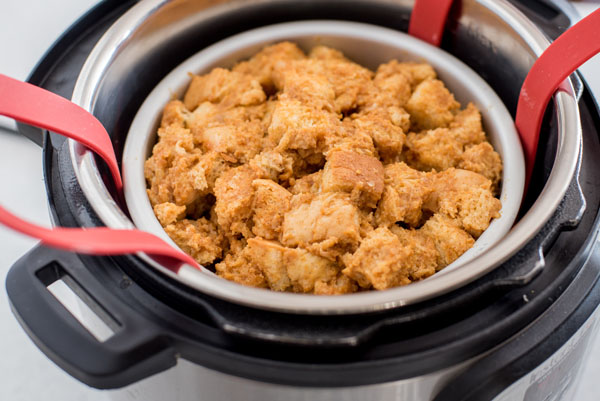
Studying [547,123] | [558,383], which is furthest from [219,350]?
[547,123]

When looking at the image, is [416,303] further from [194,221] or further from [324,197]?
[194,221]

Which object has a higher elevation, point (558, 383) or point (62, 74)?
point (62, 74)

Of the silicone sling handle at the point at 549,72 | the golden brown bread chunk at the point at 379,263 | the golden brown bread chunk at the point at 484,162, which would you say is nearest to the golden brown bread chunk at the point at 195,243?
the golden brown bread chunk at the point at 379,263

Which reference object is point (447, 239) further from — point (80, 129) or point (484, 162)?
point (80, 129)

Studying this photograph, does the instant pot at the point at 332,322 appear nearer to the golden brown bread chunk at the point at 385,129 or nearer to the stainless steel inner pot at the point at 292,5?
the stainless steel inner pot at the point at 292,5

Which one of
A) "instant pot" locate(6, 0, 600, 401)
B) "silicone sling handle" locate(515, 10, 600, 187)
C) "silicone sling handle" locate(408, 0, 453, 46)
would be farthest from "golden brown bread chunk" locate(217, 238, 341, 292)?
"silicone sling handle" locate(408, 0, 453, 46)

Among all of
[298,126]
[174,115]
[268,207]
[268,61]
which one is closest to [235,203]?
[268,207]
